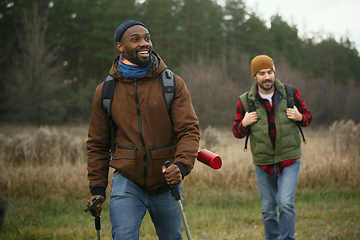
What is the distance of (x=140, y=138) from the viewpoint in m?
2.42

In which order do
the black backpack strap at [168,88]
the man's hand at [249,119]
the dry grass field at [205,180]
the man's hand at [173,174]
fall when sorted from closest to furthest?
the man's hand at [173,174]
the black backpack strap at [168,88]
the man's hand at [249,119]
the dry grass field at [205,180]

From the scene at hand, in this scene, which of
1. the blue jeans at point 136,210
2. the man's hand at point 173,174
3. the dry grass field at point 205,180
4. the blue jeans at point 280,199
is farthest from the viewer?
the dry grass field at point 205,180

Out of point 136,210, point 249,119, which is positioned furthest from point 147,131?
point 249,119

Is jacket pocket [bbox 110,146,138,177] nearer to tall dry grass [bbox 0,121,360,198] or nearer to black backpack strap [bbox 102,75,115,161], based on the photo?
black backpack strap [bbox 102,75,115,161]

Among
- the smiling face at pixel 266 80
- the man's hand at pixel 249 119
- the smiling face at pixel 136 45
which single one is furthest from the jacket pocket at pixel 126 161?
the smiling face at pixel 266 80

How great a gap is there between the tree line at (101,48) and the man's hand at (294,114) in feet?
70.9

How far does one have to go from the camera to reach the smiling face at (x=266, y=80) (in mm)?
3783

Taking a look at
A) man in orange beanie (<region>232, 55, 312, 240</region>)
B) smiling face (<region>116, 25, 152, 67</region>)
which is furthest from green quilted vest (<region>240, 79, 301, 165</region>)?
smiling face (<region>116, 25, 152, 67</region>)

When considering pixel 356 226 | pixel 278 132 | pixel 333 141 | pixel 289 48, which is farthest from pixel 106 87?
pixel 289 48

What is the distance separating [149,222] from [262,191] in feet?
8.11

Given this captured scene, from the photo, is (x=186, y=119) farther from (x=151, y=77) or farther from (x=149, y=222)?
(x=149, y=222)

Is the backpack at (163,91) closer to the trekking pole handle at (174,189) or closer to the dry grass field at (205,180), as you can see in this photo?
the trekking pole handle at (174,189)

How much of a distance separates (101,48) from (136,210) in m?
30.8

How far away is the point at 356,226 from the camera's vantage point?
483 cm
